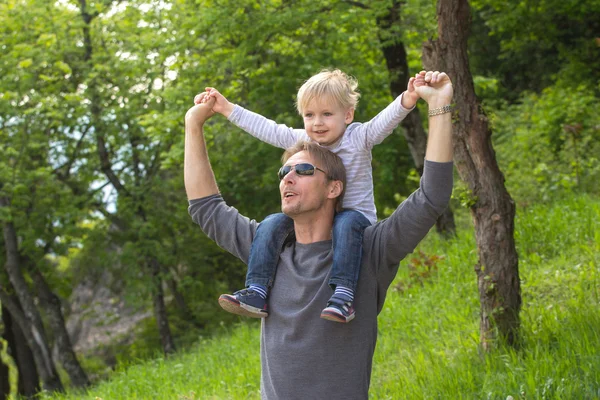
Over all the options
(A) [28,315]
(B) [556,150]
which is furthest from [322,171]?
(A) [28,315]

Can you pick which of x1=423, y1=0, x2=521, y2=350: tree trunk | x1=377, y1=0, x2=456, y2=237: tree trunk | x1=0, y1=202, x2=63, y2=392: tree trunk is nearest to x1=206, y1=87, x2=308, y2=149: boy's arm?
x1=423, y1=0, x2=521, y2=350: tree trunk

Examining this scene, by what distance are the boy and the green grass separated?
162cm

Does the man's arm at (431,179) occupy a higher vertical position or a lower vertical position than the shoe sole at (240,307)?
higher

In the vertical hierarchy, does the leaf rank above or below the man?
above

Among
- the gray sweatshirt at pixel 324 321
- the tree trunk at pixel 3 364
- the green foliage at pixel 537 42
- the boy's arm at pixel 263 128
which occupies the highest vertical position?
the green foliage at pixel 537 42

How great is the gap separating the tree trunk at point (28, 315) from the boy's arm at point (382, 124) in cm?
1238

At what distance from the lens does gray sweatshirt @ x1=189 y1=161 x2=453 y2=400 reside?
9.39 ft

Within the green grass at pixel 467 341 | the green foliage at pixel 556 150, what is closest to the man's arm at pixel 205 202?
the green grass at pixel 467 341

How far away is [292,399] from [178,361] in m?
6.85

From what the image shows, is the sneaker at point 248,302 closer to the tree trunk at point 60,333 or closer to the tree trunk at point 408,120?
the tree trunk at point 408,120

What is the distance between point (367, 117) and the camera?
1283cm

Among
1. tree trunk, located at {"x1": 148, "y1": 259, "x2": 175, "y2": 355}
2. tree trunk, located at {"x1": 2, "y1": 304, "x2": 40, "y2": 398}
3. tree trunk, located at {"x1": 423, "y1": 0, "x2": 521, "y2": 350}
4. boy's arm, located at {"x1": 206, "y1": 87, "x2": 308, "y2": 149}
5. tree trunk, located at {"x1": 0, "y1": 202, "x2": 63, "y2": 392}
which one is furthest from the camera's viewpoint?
tree trunk, located at {"x1": 2, "y1": 304, "x2": 40, "y2": 398}

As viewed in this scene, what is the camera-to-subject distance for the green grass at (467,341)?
4352mm

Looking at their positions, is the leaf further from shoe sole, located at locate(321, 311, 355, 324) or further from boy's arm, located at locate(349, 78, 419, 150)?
shoe sole, located at locate(321, 311, 355, 324)
